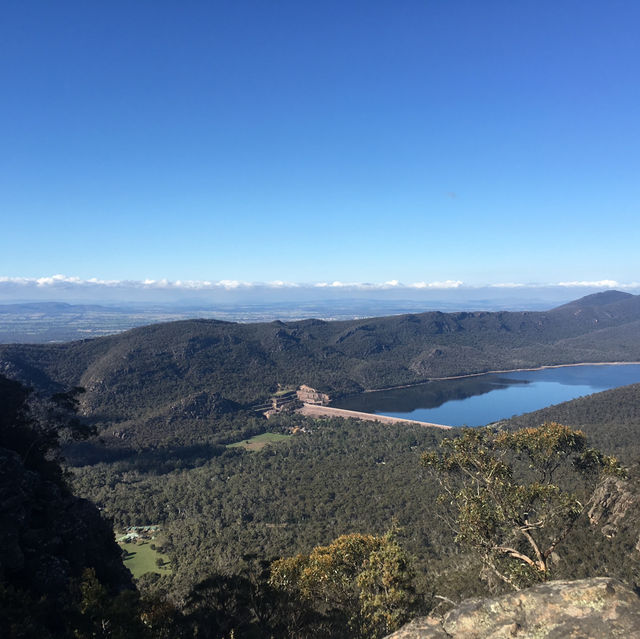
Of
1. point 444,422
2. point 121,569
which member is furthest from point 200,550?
point 444,422

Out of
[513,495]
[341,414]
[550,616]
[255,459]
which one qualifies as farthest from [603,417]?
[550,616]

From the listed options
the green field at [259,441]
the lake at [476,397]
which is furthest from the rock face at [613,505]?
the lake at [476,397]

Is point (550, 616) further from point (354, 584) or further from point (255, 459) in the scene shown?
point (255, 459)

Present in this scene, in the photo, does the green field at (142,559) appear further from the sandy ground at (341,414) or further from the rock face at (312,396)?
the rock face at (312,396)

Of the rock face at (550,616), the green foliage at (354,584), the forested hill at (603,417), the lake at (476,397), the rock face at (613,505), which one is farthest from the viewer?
the lake at (476,397)

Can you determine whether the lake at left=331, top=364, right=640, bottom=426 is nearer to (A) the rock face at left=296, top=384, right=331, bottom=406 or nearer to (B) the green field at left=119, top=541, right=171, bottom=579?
(A) the rock face at left=296, top=384, right=331, bottom=406

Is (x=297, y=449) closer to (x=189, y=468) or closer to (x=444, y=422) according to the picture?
(x=189, y=468)
